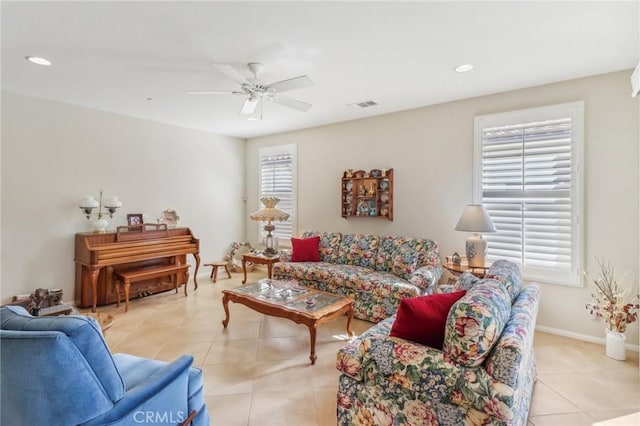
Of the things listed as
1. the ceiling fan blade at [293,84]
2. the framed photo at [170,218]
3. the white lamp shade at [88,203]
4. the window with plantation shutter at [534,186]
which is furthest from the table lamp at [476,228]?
the white lamp shade at [88,203]

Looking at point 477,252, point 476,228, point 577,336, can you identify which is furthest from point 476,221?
point 577,336

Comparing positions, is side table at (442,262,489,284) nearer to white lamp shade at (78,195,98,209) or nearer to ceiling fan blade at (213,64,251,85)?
ceiling fan blade at (213,64,251,85)

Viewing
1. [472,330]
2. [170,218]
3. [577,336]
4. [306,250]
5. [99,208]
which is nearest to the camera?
[472,330]

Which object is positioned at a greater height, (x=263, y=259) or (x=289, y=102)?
(x=289, y=102)

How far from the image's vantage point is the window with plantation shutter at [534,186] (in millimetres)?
3184

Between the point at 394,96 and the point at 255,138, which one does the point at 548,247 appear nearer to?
the point at 394,96

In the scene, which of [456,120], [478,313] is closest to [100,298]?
[478,313]

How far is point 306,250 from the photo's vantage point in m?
4.62

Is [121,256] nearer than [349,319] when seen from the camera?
No

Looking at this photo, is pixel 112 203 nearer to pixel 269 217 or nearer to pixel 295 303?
pixel 269 217

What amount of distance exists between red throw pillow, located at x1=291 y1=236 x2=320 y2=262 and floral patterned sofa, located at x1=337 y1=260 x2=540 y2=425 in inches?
110

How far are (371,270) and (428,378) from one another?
2593 millimetres

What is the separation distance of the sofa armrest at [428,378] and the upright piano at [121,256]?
3657 millimetres

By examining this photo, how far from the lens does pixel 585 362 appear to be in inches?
107
